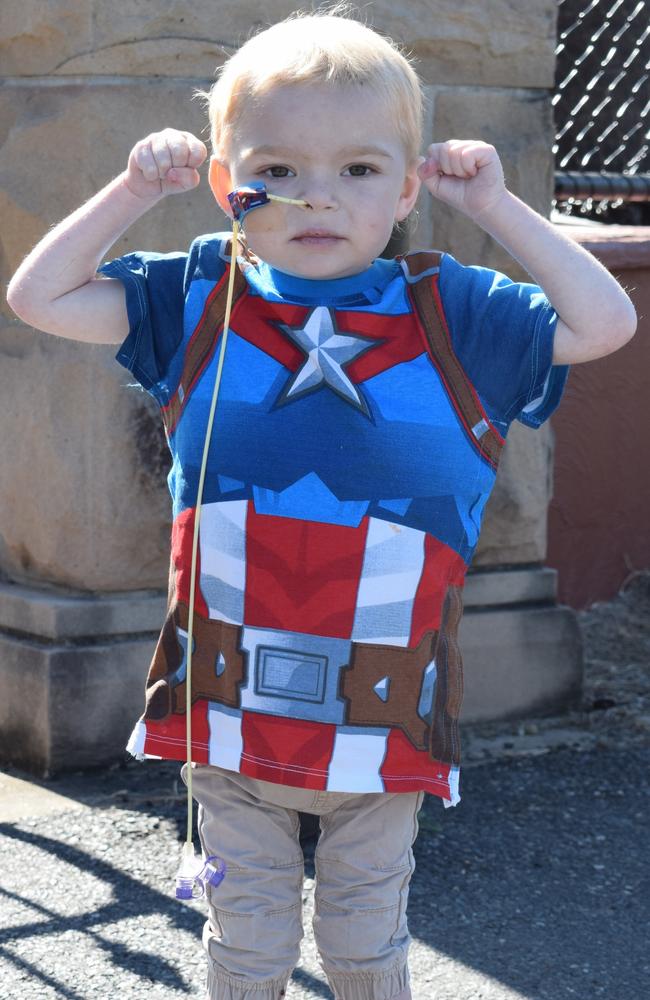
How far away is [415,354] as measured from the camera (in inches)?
82.1

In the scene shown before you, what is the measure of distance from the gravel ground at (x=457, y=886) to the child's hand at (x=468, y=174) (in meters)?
1.45

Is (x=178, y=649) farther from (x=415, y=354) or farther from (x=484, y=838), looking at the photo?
(x=484, y=838)

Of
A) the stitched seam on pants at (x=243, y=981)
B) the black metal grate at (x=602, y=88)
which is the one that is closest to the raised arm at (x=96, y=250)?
the stitched seam on pants at (x=243, y=981)

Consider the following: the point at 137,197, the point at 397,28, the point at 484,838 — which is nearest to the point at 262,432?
the point at 137,197

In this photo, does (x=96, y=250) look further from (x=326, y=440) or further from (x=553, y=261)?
(x=553, y=261)

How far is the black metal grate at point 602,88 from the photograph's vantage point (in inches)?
225

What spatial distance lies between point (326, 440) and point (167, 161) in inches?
17.9

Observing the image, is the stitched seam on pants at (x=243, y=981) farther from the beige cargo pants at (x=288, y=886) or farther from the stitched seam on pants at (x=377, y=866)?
the stitched seam on pants at (x=377, y=866)

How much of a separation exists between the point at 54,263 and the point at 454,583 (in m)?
0.76

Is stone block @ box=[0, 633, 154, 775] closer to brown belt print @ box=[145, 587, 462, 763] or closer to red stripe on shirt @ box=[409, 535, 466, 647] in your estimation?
brown belt print @ box=[145, 587, 462, 763]

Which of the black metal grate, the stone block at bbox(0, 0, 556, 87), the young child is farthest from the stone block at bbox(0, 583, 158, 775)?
the black metal grate

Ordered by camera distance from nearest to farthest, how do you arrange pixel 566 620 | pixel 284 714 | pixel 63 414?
pixel 284 714, pixel 63 414, pixel 566 620

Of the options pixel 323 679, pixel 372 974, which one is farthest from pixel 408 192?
pixel 372 974

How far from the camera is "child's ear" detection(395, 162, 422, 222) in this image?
7.02 ft
